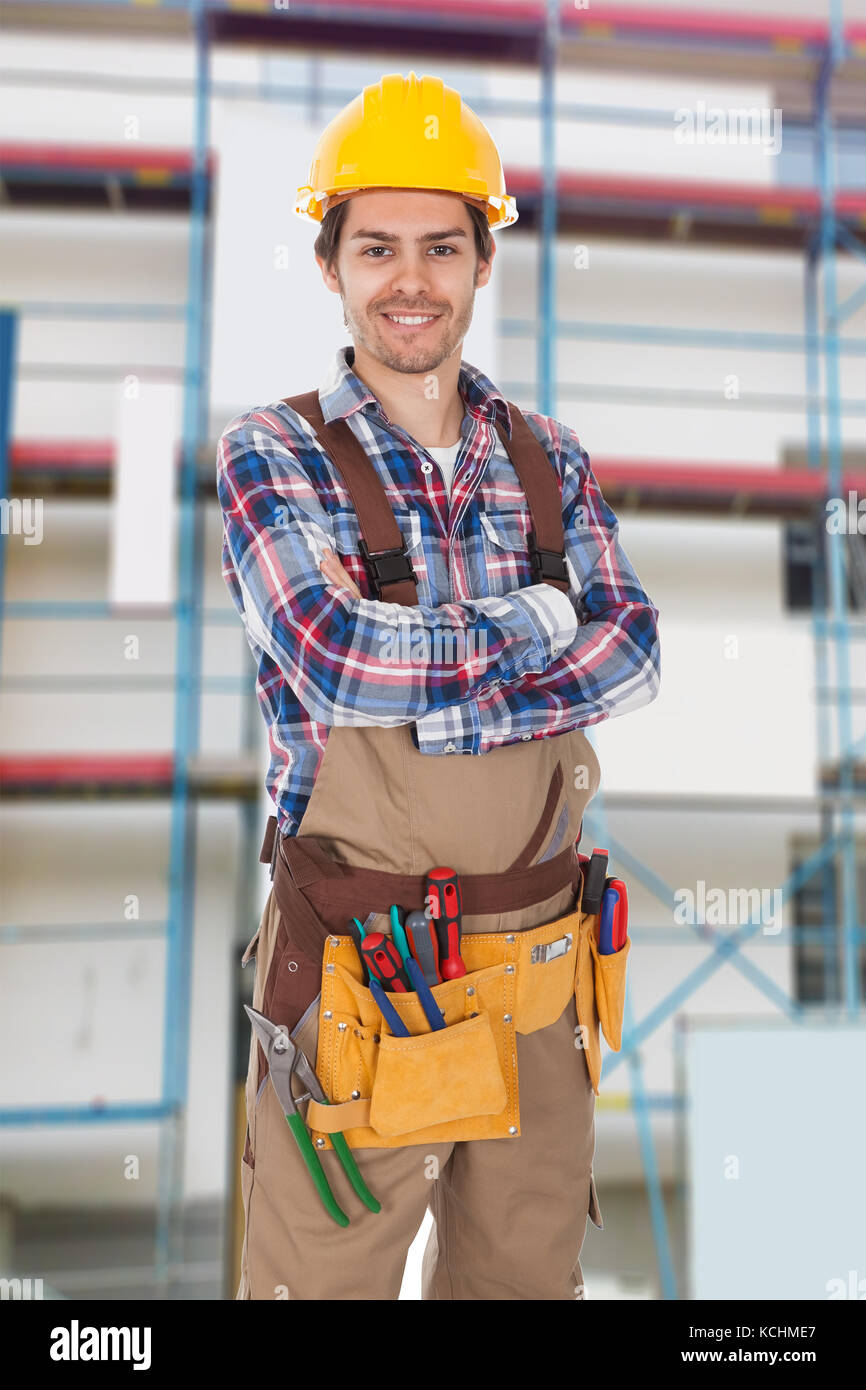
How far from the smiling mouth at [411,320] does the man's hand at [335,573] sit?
351mm

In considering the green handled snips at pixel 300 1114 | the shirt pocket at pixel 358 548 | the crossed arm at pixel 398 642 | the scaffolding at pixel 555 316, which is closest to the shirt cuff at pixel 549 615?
the crossed arm at pixel 398 642

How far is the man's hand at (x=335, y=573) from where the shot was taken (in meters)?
1.32

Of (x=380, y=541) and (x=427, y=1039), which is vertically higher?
(x=380, y=541)

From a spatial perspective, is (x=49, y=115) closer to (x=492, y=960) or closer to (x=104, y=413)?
(x=104, y=413)

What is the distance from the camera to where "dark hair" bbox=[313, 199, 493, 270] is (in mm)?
1543

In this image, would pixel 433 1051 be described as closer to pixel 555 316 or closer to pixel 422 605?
pixel 422 605

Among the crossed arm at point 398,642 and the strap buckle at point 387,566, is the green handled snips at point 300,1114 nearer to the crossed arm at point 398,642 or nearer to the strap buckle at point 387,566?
the crossed arm at point 398,642

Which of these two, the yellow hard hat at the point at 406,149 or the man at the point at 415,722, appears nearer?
the man at the point at 415,722

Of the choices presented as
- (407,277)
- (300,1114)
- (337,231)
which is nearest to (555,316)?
(337,231)

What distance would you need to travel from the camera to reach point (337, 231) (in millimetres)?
1548

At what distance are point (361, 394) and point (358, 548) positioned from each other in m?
0.22

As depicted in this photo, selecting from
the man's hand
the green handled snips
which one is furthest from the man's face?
the green handled snips

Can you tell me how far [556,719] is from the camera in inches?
53.7

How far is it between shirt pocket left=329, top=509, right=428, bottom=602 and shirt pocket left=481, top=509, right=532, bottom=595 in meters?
0.09
